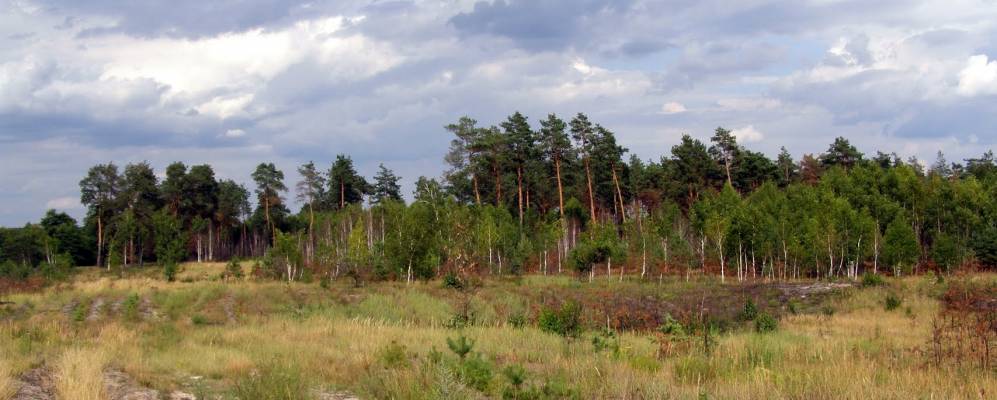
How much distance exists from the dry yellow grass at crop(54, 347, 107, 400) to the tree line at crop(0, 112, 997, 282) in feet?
90.4

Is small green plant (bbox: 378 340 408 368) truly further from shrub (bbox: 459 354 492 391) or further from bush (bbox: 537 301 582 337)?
bush (bbox: 537 301 582 337)

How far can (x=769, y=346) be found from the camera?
12.2 meters

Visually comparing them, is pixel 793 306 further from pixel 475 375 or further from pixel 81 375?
pixel 81 375

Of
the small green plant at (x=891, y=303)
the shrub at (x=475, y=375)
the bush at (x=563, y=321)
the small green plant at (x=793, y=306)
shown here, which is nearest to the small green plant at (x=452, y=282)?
the small green plant at (x=793, y=306)

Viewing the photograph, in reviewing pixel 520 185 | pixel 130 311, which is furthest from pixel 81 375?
pixel 520 185

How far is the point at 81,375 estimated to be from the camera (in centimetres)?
841

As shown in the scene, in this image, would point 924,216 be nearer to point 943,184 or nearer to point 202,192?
point 943,184

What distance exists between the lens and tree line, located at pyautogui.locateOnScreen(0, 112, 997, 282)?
46.6 meters

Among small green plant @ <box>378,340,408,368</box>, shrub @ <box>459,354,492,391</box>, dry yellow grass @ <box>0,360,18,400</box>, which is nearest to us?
dry yellow grass @ <box>0,360,18,400</box>

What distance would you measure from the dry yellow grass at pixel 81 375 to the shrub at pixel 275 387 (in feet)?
4.89

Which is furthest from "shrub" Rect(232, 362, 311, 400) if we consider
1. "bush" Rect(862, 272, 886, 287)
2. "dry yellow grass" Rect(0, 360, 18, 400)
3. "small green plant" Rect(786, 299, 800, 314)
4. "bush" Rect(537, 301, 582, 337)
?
"bush" Rect(862, 272, 886, 287)

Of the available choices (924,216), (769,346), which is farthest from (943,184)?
(769,346)

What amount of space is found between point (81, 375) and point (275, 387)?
8.58 ft

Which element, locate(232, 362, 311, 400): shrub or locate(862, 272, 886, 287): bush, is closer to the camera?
locate(232, 362, 311, 400): shrub
